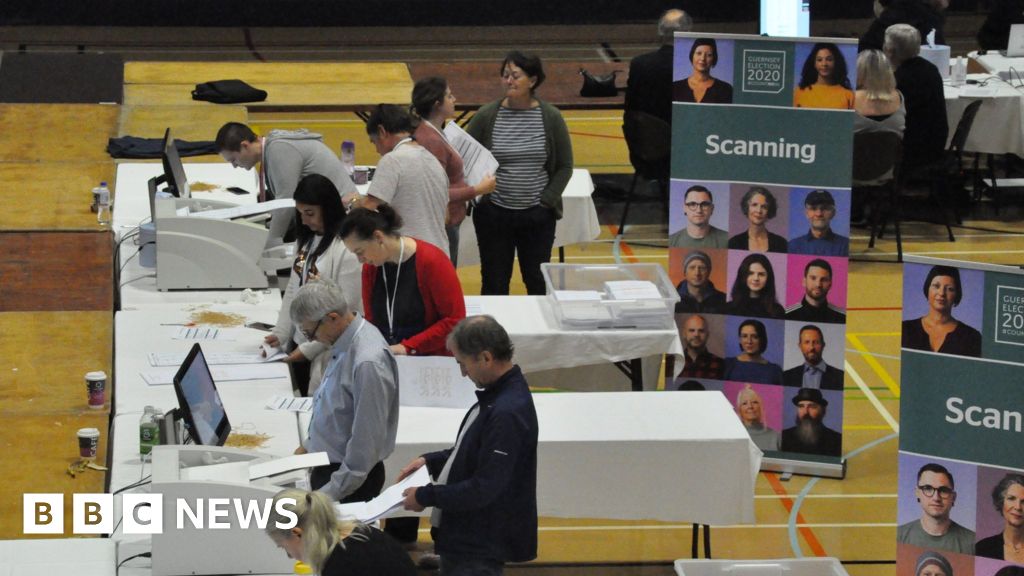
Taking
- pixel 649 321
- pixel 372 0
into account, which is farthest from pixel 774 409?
pixel 372 0

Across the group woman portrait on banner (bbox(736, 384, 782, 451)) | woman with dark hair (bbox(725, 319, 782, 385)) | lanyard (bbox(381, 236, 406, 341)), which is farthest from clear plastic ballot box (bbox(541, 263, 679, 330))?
lanyard (bbox(381, 236, 406, 341))

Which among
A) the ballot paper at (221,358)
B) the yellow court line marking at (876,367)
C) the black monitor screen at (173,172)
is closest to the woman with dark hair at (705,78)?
the ballot paper at (221,358)

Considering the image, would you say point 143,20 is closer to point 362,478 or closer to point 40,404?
point 40,404

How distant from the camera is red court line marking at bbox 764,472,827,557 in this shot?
6.07 m

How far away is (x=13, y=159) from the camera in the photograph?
9.73 m

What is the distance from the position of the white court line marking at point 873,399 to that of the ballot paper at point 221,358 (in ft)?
10.0

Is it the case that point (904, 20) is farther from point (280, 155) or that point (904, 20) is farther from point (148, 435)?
point (148, 435)

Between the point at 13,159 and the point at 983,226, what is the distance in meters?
6.58

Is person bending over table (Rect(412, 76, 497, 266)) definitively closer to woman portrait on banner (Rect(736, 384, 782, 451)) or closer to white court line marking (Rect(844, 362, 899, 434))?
woman portrait on banner (Rect(736, 384, 782, 451))

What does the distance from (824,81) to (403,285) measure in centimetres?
207

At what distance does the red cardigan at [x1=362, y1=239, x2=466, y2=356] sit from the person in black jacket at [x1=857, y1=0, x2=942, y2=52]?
7037mm

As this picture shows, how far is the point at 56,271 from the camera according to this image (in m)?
7.45

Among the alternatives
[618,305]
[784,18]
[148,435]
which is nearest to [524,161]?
[618,305]

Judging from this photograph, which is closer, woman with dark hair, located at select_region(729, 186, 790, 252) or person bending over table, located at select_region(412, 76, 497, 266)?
woman with dark hair, located at select_region(729, 186, 790, 252)
